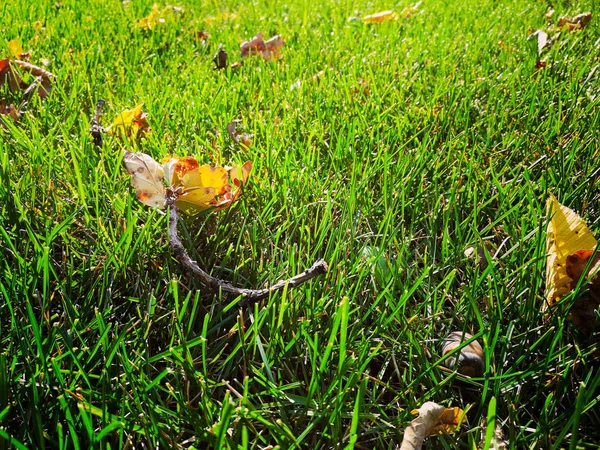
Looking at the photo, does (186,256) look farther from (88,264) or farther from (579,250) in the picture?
(579,250)

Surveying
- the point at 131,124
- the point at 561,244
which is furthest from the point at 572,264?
the point at 131,124

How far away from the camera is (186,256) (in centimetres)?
117

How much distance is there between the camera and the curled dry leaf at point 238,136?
1733mm

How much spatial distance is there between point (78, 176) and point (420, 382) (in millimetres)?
981

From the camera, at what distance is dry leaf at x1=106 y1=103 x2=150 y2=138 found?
174 centimetres

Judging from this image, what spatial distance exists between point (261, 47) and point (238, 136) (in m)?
1.08

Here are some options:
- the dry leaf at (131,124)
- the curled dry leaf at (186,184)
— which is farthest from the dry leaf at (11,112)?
the curled dry leaf at (186,184)

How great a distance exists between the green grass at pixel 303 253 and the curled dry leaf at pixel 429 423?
0.04 meters

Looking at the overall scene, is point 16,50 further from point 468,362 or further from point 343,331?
point 468,362

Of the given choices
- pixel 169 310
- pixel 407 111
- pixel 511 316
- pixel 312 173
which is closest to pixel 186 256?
pixel 169 310

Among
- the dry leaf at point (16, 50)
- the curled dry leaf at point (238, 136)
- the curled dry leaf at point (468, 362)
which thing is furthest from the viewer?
the dry leaf at point (16, 50)

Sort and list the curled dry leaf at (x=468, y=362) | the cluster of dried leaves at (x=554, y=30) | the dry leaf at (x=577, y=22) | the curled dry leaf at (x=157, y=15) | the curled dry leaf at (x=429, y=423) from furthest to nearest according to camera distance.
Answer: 1. the curled dry leaf at (x=157, y=15)
2. the dry leaf at (x=577, y=22)
3. the cluster of dried leaves at (x=554, y=30)
4. the curled dry leaf at (x=468, y=362)
5. the curled dry leaf at (x=429, y=423)

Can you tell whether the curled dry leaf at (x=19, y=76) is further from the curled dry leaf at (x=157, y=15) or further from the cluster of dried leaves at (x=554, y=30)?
the cluster of dried leaves at (x=554, y=30)

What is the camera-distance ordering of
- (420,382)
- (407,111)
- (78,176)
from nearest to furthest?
(420,382), (78,176), (407,111)
